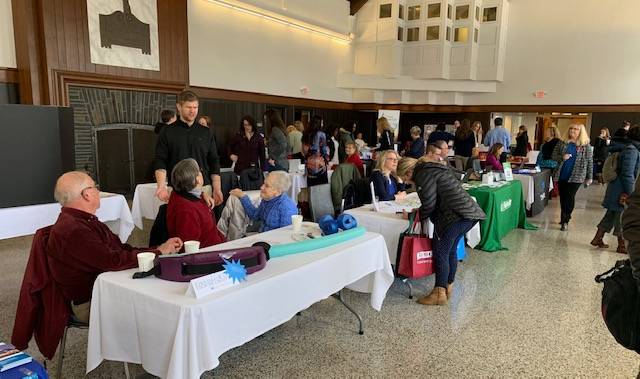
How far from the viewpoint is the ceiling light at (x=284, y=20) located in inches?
367

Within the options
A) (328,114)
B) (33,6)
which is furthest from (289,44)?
(33,6)

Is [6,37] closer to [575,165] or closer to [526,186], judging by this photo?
[526,186]

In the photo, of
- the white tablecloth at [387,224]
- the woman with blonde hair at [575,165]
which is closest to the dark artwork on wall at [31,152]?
the white tablecloth at [387,224]

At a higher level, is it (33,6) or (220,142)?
(33,6)

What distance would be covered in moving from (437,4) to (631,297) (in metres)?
13.0

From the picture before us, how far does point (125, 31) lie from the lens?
282 inches

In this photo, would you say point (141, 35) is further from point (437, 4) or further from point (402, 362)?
point (437, 4)

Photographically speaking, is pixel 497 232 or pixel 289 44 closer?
pixel 497 232

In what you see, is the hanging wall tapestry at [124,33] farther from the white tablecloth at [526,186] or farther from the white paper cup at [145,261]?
the white tablecloth at [526,186]

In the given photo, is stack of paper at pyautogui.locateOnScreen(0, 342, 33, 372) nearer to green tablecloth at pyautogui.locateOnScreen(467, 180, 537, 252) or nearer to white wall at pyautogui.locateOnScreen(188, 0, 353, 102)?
green tablecloth at pyautogui.locateOnScreen(467, 180, 537, 252)

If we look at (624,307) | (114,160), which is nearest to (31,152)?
(114,160)

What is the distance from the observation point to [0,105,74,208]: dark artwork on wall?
3904 millimetres

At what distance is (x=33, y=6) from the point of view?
20.1ft

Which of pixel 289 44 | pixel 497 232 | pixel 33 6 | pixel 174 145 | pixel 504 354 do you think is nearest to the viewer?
pixel 504 354
